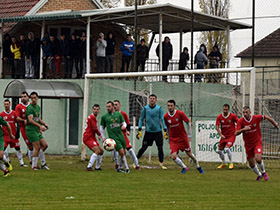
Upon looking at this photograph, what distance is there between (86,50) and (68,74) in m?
1.52

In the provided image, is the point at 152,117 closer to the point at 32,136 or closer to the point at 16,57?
the point at 32,136

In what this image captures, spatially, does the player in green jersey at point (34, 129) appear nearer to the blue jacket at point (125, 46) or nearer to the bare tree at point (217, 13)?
the blue jacket at point (125, 46)

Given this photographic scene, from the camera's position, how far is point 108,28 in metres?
33.3

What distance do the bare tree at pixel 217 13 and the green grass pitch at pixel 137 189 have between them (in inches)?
836

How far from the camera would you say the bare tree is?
133ft

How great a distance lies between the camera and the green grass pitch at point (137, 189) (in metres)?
12.7

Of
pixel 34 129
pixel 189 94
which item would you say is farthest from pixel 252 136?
pixel 189 94

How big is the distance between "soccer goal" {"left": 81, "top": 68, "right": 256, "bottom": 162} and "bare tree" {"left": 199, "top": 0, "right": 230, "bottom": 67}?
14412 mm

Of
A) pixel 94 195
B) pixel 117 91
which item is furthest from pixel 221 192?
pixel 117 91

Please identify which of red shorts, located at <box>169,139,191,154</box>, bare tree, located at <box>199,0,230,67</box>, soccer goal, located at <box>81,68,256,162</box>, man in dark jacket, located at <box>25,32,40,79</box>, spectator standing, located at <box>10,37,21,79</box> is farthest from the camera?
bare tree, located at <box>199,0,230,67</box>

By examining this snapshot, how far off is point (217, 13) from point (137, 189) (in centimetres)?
2780

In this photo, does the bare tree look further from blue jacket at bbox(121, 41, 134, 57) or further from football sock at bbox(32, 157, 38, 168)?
football sock at bbox(32, 157, 38, 168)

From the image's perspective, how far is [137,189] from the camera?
49.4 ft

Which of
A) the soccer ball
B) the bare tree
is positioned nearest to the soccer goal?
the soccer ball
